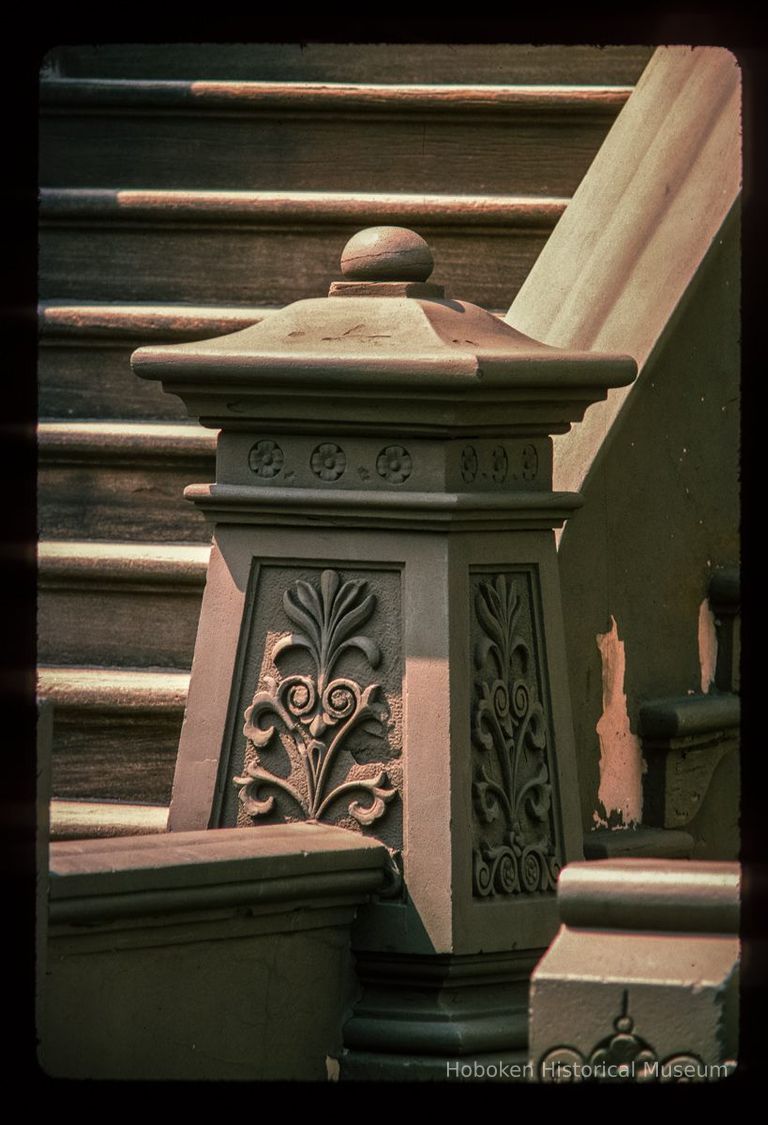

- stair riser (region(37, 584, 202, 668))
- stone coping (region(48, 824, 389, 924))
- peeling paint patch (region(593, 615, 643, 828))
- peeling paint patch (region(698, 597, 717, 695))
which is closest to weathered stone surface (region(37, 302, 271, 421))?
stair riser (region(37, 584, 202, 668))

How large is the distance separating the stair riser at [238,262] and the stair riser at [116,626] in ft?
3.31

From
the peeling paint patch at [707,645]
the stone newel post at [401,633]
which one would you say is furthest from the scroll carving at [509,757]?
the peeling paint patch at [707,645]

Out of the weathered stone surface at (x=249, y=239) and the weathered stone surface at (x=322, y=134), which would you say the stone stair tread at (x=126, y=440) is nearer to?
the weathered stone surface at (x=249, y=239)

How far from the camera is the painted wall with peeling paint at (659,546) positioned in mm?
4777

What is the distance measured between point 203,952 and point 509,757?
0.67m

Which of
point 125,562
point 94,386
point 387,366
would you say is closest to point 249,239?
point 94,386

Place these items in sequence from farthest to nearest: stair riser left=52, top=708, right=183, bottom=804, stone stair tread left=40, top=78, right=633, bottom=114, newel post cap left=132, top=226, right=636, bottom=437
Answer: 1. stone stair tread left=40, top=78, right=633, bottom=114
2. stair riser left=52, top=708, right=183, bottom=804
3. newel post cap left=132, top=226, right=636, bottom=437

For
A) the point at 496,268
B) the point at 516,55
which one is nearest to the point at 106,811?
the point at 496,268

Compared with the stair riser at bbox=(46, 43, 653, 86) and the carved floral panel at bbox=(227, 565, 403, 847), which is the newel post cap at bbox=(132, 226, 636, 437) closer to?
the carved floral panel at bbox=(227, 565, 403, 847)

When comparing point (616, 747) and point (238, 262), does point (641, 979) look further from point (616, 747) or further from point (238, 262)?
point (238, 262)

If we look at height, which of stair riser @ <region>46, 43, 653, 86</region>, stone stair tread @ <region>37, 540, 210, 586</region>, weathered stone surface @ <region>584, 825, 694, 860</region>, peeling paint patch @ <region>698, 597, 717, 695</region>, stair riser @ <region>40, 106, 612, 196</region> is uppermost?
stair riser @ <region>46, 43, 653, 86</region>

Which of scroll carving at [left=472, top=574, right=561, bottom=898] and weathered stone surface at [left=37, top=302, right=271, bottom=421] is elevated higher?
weathered stone surface at [left=37, top=302, right=271, bottom=421]

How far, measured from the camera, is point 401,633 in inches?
158

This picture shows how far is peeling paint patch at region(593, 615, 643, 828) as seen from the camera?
4.87 metres
